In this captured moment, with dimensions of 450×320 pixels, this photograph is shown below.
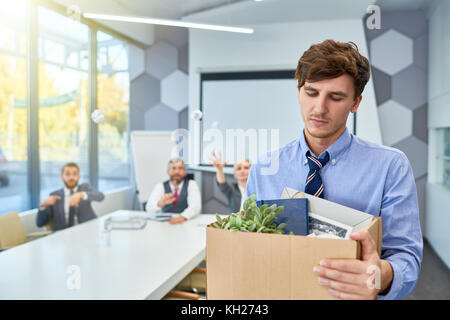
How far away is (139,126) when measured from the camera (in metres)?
5.90

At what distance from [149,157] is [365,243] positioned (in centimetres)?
484

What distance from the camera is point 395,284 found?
0.71 m

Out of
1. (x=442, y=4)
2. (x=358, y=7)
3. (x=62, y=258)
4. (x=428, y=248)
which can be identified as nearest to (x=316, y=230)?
(x=358, y=7)

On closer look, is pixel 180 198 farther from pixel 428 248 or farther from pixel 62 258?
pixel 428 248

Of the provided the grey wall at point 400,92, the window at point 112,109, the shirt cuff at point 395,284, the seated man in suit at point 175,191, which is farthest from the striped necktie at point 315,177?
the window at point 112,109

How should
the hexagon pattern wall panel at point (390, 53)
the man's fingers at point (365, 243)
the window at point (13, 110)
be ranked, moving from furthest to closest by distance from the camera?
the hexagon pattern wall panel at point (390, 53)
the window at point (13, 110)
the man's fingers at point (365, 243)

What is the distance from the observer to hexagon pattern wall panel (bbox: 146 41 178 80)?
19.1 ft

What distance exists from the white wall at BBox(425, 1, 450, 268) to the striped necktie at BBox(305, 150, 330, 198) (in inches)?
109

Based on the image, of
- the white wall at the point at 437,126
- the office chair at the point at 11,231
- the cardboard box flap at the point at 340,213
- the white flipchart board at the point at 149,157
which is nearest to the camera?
the cardboard box flap at the point at 340,213

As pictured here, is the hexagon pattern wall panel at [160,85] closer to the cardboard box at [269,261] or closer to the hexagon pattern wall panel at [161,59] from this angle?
the hexagon pattern wall panel at [161,59]

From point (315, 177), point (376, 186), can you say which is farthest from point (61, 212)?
point (376, 186)

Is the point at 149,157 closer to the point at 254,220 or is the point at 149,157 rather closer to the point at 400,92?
the point at 400,92

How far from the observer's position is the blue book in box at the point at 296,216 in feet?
2.36

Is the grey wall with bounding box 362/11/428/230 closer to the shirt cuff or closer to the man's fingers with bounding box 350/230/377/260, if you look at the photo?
the shirt cuff
